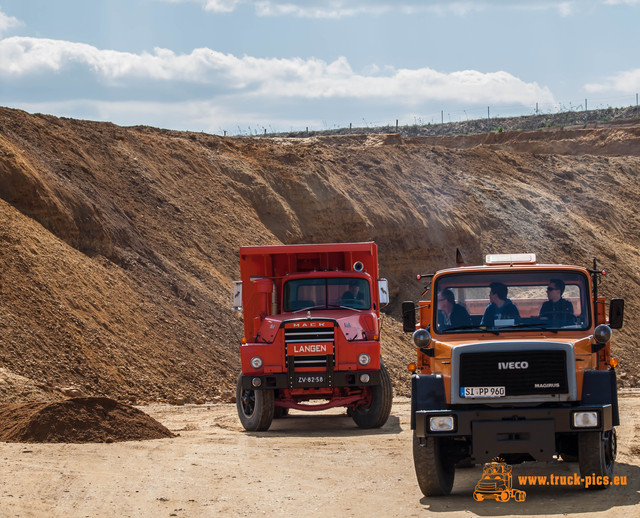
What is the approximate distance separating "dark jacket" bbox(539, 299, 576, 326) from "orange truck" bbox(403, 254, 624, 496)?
0.04 ft

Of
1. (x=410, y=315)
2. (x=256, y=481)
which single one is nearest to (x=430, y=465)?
(x=410, y=315)

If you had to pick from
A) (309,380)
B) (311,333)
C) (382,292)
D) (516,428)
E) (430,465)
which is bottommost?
Answer: (309,380)

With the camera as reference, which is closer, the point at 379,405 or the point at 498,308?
the point at 498,308

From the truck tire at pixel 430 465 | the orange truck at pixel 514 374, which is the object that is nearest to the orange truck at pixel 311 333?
the orange truck at pixel 514 374

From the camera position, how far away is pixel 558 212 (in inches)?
2041

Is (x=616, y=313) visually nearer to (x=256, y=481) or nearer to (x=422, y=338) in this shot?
(x=422, y=338)

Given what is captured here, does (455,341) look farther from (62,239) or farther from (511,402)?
(62,239)

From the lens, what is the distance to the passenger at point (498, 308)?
11.1 m

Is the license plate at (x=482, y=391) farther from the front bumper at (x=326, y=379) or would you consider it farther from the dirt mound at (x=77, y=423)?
the front bumper at (x=326, y=379)

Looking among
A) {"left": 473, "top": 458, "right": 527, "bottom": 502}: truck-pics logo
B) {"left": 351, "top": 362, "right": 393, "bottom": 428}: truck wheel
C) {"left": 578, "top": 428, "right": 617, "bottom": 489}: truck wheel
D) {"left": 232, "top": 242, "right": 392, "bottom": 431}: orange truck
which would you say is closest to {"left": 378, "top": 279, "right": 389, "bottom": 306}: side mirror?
{"left": 232, "top": 242, "right": 392, "bottom": 431}: orange truck

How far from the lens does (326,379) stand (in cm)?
1739

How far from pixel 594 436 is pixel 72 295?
679 inches

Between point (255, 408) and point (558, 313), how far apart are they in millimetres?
7872

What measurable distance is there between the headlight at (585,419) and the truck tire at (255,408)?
8367mm
